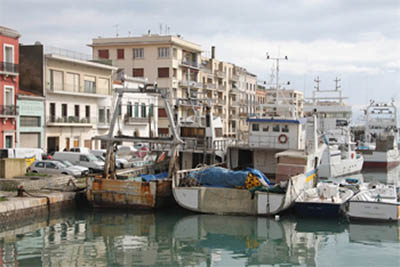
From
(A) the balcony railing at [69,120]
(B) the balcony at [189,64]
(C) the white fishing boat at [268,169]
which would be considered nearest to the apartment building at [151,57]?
(B) the balcony at [189,64]

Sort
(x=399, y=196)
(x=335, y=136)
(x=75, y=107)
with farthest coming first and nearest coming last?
(x=335, y=136), (x=75, y=107), (x=399, y=196)

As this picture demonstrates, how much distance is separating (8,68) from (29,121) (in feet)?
18.5

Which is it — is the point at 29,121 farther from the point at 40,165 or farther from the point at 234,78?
the point at 234,78

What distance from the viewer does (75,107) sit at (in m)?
47.1

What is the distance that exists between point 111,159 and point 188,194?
474 cm

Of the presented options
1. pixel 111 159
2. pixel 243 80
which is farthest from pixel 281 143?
pixel 243 80

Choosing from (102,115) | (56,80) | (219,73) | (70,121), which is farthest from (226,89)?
(56,80)

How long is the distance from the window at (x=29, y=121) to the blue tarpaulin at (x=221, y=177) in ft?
67.1

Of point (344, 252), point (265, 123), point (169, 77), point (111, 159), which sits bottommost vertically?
point (344, 252)

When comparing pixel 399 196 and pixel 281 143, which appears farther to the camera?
pixel 281 143

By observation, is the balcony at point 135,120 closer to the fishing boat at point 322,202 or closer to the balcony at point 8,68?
the balcony at point 8,68

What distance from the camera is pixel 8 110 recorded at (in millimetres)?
37500

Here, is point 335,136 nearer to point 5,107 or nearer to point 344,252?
point 5,107

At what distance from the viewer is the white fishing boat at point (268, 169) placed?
23422 mm
